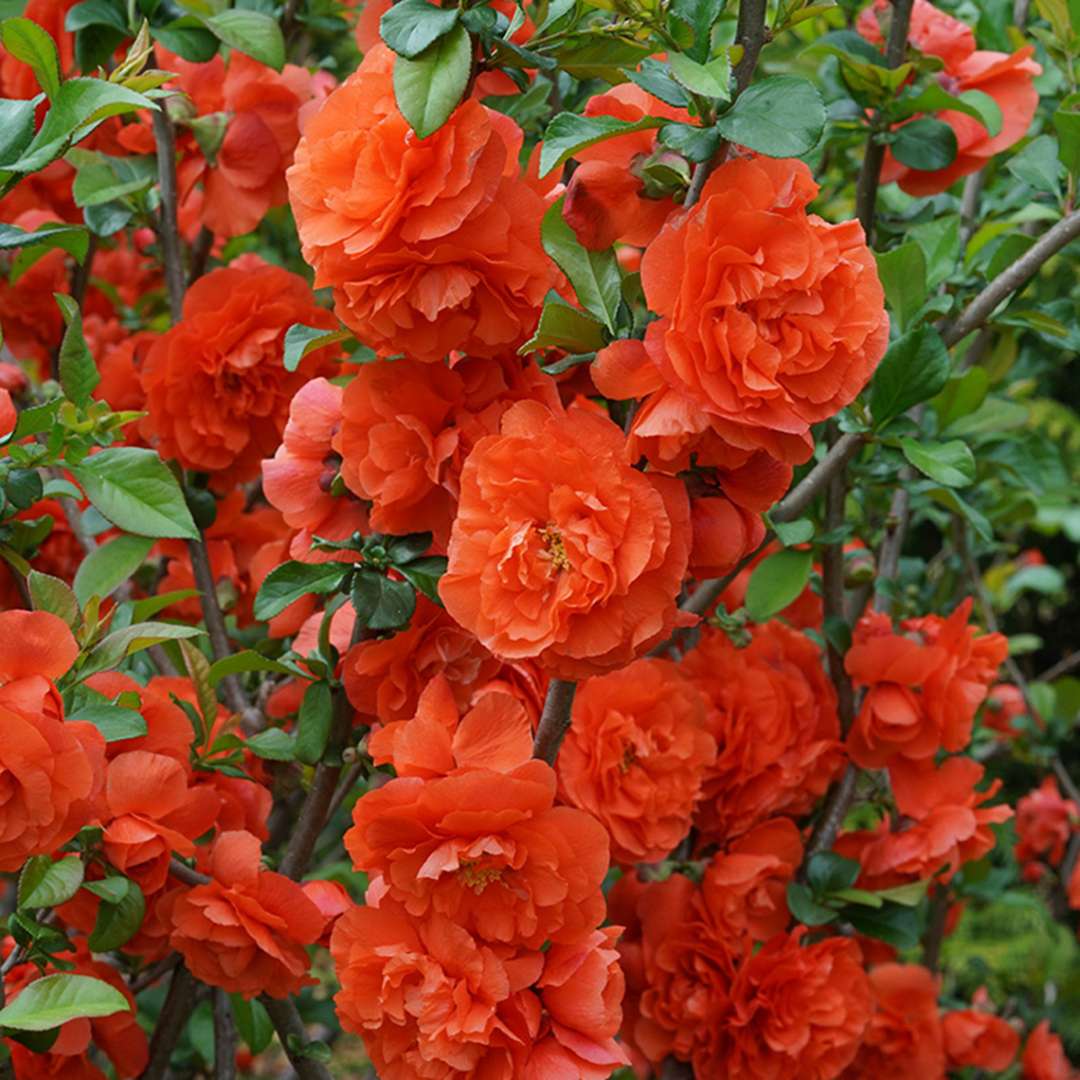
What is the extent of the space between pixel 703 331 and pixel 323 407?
1.01 feet

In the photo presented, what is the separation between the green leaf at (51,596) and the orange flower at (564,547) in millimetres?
312

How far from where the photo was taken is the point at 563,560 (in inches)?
29.6

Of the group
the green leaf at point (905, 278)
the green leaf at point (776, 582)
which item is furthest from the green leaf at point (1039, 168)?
the green leaf at point (776, 582)

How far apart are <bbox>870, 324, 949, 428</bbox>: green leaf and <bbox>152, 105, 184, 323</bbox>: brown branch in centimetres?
62

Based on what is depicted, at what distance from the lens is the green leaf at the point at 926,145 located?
1.21m

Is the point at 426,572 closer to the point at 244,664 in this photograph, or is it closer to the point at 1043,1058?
the point at 244,664

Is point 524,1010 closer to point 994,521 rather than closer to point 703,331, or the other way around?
point 703,331

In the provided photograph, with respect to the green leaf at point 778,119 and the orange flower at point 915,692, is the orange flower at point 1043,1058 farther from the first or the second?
the green leaf at point 778,119

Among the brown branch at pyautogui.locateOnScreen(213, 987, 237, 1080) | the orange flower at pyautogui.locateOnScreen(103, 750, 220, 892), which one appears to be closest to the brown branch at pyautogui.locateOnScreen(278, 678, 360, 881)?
the orange flower at pyautogui.locateOnScreen(103, 750, 220, 892)

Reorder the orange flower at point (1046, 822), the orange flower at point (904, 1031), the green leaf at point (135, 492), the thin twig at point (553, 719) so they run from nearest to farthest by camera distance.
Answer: the thin twig at point (553, 719), the green leaf at point (135, 492), the orange flower at point (904, 1031), the orange flower at point (1046, 822)

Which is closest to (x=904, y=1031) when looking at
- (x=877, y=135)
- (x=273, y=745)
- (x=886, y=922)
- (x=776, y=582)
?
(x=886, y=922)

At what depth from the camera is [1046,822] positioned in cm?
221

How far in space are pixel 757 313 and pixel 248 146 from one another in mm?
672

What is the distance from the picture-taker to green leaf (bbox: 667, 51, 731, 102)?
2.39 feet
